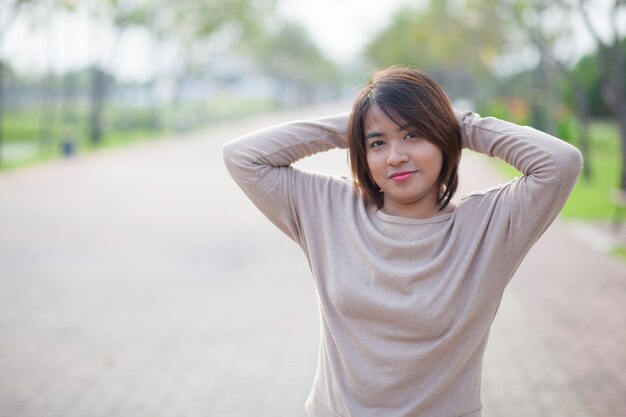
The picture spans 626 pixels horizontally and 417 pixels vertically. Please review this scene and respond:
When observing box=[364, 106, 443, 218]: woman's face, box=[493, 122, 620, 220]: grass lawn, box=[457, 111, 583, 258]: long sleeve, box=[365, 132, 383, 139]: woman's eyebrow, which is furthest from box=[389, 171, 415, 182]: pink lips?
box=[493, 122, 620, 220]: grass lawn

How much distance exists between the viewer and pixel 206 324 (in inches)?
247

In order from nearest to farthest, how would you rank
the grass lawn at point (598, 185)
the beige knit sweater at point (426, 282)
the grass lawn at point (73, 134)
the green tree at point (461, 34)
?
the beige knit sweater at point (426, 282) < the grass lawn at point (598, 185) < the grass lawn at point (73, 134) < the green tree at point (461, 34)

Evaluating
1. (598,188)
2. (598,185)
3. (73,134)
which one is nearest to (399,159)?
(598,188)

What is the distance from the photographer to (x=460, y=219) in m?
1.78

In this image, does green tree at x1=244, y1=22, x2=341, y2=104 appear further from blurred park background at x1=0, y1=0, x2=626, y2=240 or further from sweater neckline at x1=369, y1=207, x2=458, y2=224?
sweater neckline at x1=369, y1=207, x2=458, y2=224

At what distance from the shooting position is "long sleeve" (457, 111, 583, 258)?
69.0 inches

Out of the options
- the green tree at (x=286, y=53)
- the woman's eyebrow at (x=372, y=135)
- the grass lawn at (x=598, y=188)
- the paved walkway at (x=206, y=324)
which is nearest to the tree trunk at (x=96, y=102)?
the grass lawn at (x=598, y=188)

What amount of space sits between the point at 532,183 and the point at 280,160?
2.21ft

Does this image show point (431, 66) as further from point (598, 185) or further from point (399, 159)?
point (399, 159)

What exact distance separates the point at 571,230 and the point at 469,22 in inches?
760

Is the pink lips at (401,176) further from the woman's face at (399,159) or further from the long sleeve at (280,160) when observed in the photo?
the long sleeve at (280,160)

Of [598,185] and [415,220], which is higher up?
[415,220]

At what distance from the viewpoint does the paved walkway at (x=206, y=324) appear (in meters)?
4.66

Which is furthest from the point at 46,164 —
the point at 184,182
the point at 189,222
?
the point at 189,222
